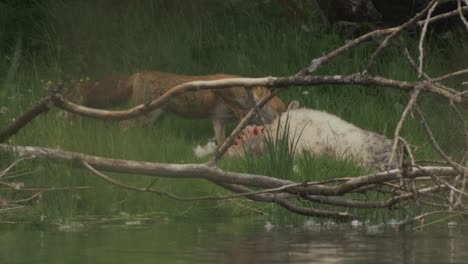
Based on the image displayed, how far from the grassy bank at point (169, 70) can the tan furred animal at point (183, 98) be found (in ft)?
0.90

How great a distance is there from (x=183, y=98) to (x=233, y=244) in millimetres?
5940

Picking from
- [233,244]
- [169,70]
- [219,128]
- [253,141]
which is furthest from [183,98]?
[233,244]

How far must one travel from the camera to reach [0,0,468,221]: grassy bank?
29.0ft

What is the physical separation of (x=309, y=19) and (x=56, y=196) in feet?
24.7

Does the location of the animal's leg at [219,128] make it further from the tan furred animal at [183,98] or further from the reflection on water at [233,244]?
the reflection on water at [233,244]

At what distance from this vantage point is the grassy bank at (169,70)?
883cm

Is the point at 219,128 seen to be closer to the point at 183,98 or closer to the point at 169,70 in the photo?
the point at 183,98

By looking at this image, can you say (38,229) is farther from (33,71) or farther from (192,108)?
(33,71)

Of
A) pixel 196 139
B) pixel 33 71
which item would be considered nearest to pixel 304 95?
pixel 196 139

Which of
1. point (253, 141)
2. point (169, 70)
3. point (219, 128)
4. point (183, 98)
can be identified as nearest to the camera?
point (253, 141)

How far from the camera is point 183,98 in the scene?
12.4 m

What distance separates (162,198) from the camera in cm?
885

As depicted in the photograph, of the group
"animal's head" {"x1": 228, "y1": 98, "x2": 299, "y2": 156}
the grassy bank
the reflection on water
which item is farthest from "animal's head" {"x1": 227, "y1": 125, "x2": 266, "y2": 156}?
the reflection on water

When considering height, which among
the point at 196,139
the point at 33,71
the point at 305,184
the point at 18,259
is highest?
the point at 33,71
